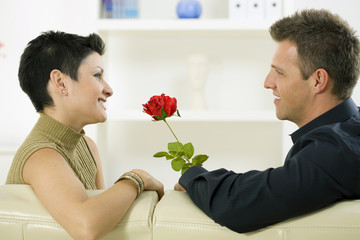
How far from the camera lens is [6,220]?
1.17 meters

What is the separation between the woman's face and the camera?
1.67 metres

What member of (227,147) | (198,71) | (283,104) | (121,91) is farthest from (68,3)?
(283,104)

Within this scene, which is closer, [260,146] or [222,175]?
[222,175]

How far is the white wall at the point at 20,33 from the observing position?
3.44 metres

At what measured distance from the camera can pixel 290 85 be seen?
159cm

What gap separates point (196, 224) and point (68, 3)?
2.69m

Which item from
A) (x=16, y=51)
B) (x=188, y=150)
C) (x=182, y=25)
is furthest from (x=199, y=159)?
(x=16, y=51)

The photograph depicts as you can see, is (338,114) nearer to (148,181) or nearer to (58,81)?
(148,181)

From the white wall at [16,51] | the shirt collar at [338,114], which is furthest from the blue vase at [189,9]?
the shirt collar at [338,114]

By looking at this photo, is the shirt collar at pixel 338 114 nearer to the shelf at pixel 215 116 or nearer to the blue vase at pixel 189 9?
the shelf at pixel 215 116

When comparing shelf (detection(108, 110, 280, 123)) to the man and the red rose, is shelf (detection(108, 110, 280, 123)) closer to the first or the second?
the man

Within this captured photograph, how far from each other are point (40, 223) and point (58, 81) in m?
0.62

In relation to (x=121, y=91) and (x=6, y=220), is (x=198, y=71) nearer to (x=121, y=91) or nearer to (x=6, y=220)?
(x=121, y=91)

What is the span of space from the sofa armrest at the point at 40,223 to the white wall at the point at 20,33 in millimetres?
2382
